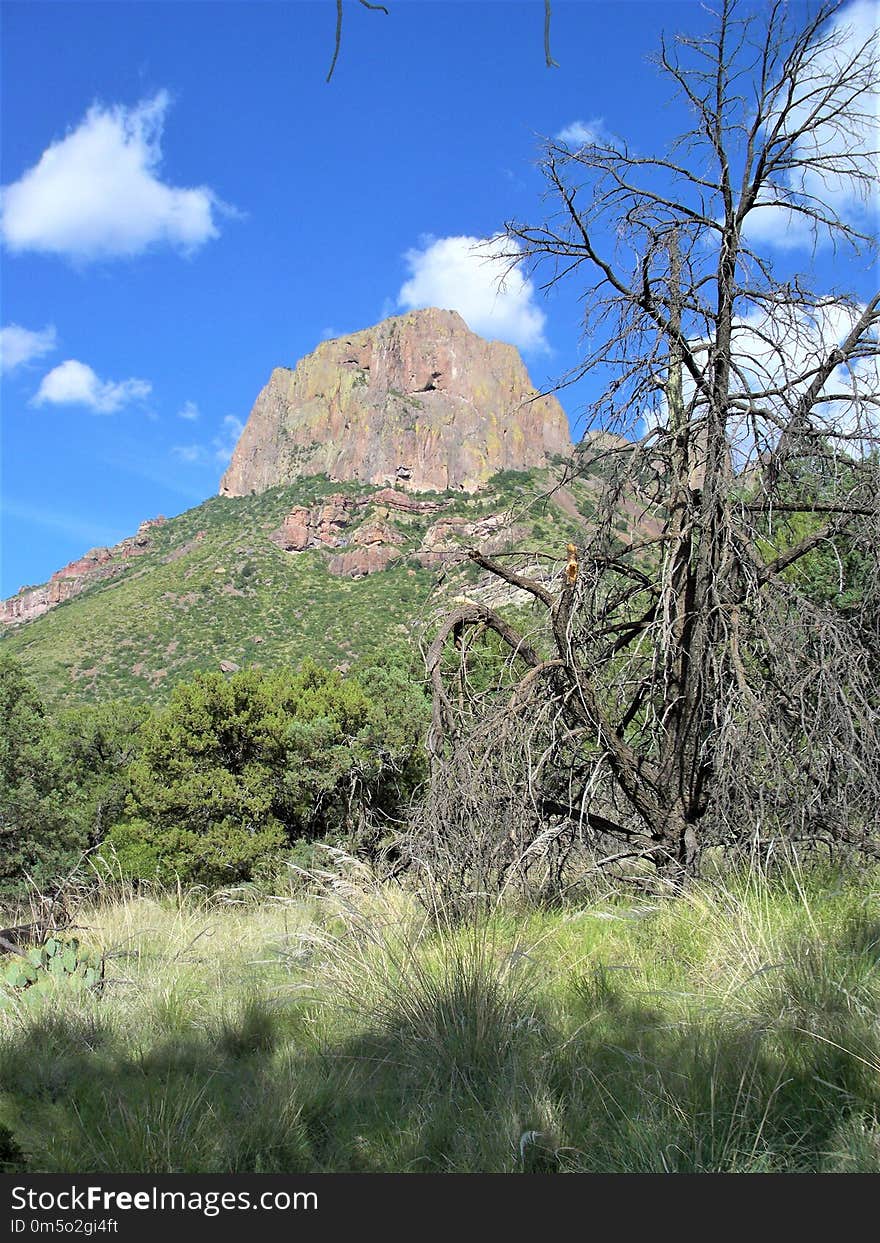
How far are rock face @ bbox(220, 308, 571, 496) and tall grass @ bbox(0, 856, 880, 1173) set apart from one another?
103666 millimetres

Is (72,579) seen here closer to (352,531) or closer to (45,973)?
(352,531)

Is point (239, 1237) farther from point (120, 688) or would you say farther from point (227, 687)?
point (120, 688)

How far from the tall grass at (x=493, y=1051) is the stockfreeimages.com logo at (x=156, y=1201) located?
161mm

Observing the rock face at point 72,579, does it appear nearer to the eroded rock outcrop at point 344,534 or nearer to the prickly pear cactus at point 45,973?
the eroded rock outcrop at point 344,534

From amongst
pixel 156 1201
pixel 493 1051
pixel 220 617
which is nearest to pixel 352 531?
pixel 220 617

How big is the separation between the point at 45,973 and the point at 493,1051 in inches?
107

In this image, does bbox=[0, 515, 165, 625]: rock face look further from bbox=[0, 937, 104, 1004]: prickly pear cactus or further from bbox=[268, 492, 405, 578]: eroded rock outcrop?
bbox=[0, 937, 104, 1004]: prickly pear cactus

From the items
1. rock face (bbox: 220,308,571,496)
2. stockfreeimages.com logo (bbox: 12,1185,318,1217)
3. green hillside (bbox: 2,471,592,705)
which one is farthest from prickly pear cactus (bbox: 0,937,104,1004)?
rock face (bbox: 220,308,571,496)

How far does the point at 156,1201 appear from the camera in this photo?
246 centimetres

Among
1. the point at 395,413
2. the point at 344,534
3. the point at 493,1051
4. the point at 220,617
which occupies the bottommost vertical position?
the point at 493,1051

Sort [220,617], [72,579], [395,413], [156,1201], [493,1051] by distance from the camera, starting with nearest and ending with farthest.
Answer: [156,1201]
[493,1051]
[220,617]
[72,579]
[395,413]

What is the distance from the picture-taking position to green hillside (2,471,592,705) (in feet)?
155

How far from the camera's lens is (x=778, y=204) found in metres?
5.80

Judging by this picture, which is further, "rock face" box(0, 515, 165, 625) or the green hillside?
"rock face" box(0, 515, 165, 625)
